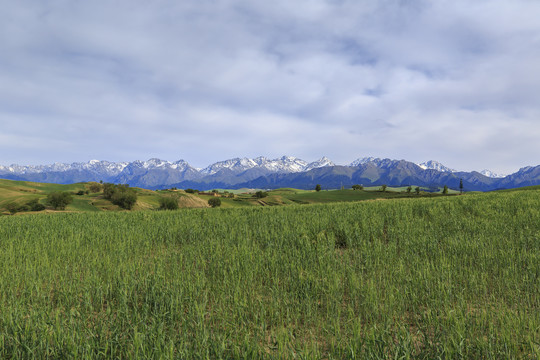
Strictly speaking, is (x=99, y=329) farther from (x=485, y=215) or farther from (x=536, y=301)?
(x=485, y=215)

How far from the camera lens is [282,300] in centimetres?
541

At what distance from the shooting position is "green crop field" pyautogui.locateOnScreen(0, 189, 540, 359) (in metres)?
3.67

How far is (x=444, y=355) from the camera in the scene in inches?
140

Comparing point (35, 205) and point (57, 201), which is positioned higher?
point (57, 201)

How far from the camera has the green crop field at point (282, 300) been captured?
367 centimetres

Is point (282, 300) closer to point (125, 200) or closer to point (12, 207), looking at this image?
point (125, 200)

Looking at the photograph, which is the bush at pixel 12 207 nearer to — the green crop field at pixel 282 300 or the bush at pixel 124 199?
the bush at pixel 124 199

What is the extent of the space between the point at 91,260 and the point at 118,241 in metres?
2.28

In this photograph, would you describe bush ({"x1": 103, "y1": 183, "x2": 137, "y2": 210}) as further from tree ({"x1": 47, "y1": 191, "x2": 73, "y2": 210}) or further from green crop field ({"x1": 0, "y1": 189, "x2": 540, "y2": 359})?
green crop field ({"x1": 0, "y1": 189, "x2": 540, "y2": 359})

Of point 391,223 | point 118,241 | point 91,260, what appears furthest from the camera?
point 391,223

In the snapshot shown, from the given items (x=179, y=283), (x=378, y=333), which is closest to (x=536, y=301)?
(x=378, y=333)

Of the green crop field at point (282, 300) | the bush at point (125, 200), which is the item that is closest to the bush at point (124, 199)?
the bush at point (125, 200)

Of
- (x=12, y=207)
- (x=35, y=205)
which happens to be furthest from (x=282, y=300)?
(x=12, y=207)

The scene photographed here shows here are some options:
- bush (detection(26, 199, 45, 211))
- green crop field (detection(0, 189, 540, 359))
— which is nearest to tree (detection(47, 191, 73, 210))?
bush (detection(26, 199, 45, 211))
